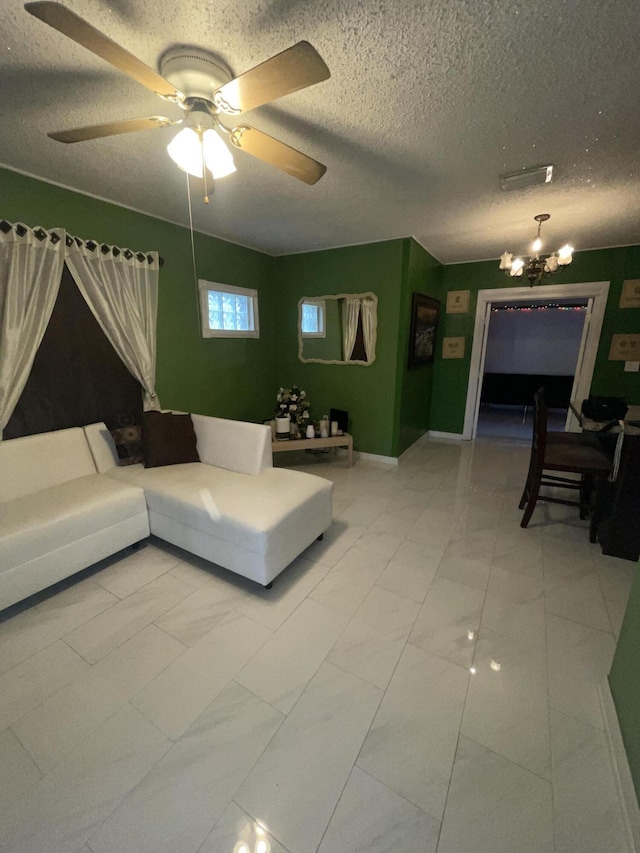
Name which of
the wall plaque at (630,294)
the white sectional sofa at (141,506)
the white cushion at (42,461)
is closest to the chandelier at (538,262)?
the wall plaque at (630,294)

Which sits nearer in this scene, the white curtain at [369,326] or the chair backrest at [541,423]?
the chair backrest at [541,423]

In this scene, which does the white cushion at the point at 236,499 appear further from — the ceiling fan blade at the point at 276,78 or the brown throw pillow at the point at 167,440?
the ceiling fan blade at the point at 276,78

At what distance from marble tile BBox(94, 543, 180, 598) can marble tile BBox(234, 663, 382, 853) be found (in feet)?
3.92

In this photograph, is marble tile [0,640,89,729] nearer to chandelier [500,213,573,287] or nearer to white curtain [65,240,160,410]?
white curtain [65,240,160,410]

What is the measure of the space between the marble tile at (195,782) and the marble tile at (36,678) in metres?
0.61

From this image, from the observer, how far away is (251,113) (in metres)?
1.58

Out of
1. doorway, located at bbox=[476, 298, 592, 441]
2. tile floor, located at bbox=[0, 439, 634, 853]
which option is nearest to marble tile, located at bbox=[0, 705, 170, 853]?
tile floor, located at bbox=[0, 439, 634, 853]

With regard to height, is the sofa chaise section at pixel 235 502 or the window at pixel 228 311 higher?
the window at pixel 228 311

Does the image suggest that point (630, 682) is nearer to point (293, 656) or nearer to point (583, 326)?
point (293, 656)

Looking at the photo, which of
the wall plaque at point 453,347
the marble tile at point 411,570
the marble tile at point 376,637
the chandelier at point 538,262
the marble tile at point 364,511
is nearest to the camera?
the marble tile at point 376,637

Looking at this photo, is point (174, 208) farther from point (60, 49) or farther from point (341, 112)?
point (341, 112)

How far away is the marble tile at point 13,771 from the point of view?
106 cm

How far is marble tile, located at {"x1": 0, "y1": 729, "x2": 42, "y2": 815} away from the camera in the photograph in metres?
1.06

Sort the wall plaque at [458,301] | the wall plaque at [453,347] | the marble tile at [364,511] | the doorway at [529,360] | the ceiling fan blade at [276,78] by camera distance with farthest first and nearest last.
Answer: the doorway at [529,360]
the wall plaque at [453,347]
the wall plaque at [458,301]
the marble tile at [364,511]
the ceiling fan blade at [276,78]
